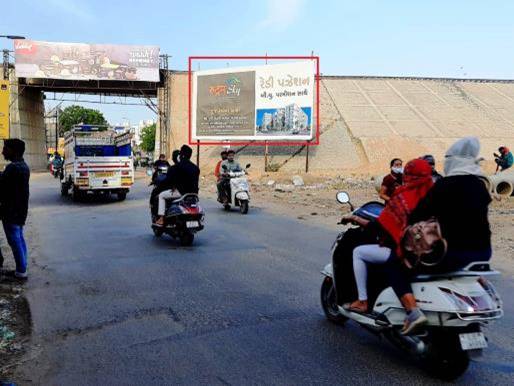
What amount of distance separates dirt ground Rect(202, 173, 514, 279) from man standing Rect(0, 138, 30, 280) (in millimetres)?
6727

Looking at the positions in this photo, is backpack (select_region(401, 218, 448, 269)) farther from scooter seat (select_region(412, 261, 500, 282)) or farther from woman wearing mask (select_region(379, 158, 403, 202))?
woman wearing mask (select_region(379, 158, 403, 202))

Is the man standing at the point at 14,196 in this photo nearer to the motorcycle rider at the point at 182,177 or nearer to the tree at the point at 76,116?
the motorcycle rider at the point at 182,177

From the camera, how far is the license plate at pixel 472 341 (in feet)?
12.4

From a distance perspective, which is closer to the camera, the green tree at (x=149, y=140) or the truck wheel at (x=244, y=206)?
the truck wheel at (x=244, y=206)

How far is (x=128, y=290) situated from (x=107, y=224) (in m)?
6.73

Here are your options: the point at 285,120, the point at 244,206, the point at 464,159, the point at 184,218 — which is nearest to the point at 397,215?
the point at 464,159

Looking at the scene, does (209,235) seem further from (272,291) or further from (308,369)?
(308,369)

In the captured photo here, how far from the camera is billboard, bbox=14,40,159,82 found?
40.5 m

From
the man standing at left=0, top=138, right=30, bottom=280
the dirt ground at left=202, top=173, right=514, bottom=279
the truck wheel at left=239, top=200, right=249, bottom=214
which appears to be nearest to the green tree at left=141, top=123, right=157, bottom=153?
the dirt ground at left=202, top=173, right=514, bottom=279

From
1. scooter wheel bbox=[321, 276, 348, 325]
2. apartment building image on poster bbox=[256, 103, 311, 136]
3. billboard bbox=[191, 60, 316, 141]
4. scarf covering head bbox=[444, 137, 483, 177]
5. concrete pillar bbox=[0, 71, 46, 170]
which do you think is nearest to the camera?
scarf covering head bbox=[444, 137, 483, 177]

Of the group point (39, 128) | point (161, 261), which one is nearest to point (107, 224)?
point (161, 261)

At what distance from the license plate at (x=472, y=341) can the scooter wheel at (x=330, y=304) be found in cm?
155

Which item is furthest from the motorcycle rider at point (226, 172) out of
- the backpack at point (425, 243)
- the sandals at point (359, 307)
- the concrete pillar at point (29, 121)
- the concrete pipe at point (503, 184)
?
the concrete pillar at point (29, 121)

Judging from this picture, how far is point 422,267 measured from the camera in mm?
4000
